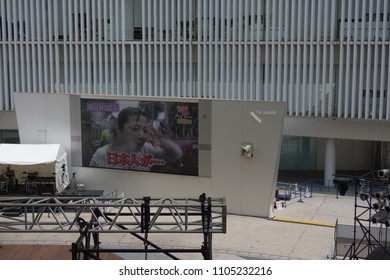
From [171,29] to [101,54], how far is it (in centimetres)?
383

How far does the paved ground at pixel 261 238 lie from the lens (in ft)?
67.9

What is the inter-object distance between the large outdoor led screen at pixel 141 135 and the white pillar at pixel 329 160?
330 inches

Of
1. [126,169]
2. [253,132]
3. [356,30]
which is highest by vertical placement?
[356,30]

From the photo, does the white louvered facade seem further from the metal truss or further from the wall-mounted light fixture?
the metal truss

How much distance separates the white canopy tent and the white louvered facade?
6.67 m

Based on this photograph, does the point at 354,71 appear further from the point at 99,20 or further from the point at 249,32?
the point at 99,20

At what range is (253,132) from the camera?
24.1 m

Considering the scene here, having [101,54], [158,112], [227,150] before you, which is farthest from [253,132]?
[101,54]

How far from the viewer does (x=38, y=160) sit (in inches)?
1006

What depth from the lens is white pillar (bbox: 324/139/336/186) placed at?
3033cm

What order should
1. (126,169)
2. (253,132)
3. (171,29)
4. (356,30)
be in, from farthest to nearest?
(171,29) → (356,30) → (126,169) → (253,132)

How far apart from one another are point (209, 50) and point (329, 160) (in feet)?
26.0

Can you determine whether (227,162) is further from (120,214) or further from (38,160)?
(120,214)

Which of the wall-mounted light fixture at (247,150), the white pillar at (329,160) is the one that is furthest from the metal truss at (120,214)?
the white pillar at (329,160)
